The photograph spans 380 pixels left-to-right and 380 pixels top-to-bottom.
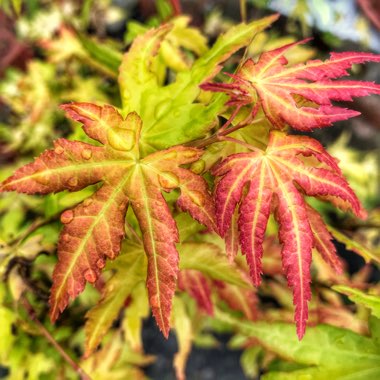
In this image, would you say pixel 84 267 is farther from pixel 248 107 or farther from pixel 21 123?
pixel 21 123

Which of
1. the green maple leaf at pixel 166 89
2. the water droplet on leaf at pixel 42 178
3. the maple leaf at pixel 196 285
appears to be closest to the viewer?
the water droplet on leaf at pixel 42 178

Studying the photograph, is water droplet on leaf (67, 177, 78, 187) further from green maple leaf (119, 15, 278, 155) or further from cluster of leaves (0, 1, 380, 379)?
green maple leaf (119, 15, 278, 155)

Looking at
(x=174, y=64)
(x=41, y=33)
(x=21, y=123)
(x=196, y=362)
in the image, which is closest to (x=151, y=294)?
(x=174, y=64)

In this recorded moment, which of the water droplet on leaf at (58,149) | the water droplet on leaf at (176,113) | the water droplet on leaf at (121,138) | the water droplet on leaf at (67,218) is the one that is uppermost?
the water droplet on leaf at (58,149)

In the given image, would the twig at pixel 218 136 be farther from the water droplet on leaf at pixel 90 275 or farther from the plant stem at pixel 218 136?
the water droplet on leaf at pixel 90 275

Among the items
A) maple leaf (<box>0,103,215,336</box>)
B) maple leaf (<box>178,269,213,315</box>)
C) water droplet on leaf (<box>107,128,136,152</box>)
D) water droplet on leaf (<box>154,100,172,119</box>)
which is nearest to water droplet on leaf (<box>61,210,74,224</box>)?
maple leaf (<box>0,103,215,336</box>)

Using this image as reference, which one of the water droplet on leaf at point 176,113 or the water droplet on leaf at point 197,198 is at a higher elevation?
the water droplet on leaf at point 176,113

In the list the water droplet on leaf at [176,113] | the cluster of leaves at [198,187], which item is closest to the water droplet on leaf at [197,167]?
the cluster of leaves at [198,187]
